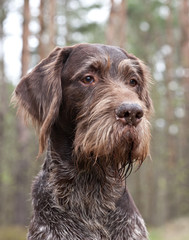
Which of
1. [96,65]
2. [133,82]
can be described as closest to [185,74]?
[133,82]

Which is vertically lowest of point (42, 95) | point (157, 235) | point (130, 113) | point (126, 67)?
point (157, 235)

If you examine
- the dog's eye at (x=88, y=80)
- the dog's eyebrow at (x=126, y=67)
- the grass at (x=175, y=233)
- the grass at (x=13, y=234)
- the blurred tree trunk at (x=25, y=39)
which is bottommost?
the grass at (x=175, y=233)

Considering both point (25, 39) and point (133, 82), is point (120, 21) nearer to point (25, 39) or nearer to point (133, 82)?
point (25, 39)

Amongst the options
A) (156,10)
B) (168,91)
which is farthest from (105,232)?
(156,10)

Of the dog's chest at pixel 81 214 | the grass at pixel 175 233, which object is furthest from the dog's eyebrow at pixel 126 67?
the grass at pixel 175 233

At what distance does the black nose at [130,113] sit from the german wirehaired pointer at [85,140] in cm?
2

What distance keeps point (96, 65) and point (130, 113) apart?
3.00 ft

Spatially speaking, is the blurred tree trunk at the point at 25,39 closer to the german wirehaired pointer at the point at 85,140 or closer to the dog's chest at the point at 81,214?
the german wirehaired pointer at the point at 85,140

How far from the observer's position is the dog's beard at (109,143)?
358cm

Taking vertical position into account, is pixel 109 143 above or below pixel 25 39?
above

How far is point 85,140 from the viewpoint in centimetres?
387

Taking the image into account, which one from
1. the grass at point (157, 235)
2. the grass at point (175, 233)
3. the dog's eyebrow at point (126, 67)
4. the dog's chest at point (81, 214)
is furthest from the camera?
the grass at point (175, 233)

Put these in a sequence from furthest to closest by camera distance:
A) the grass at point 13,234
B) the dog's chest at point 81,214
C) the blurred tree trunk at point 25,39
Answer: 1. the blurred tree trunk at point 25,39
2. the grass at point 13,234
3. the dog's chest at point 81,214

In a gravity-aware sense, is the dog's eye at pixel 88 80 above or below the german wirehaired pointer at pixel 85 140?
above
